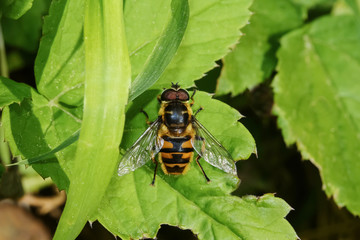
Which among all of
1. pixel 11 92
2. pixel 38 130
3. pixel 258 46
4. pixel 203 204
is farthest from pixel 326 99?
pixel 11 92

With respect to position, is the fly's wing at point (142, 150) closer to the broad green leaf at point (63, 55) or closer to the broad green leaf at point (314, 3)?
the broad green leaf at point (63, 55)

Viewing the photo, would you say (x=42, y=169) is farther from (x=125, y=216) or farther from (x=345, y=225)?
(x=345, y=225)

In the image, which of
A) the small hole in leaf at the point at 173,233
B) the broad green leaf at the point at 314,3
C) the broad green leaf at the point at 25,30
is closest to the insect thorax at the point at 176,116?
the small hole in leaf at the point at 173,233

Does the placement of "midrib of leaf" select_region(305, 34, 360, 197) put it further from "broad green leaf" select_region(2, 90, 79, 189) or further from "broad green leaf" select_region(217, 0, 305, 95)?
"broad green leaf" select_region(2, 90, 79, 189)

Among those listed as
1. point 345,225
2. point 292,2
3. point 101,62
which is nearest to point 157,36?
→ point 101,62

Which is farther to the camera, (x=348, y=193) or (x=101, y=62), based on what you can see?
(x=348, y=193)

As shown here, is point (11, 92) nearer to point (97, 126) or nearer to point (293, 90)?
point (97, 126)
